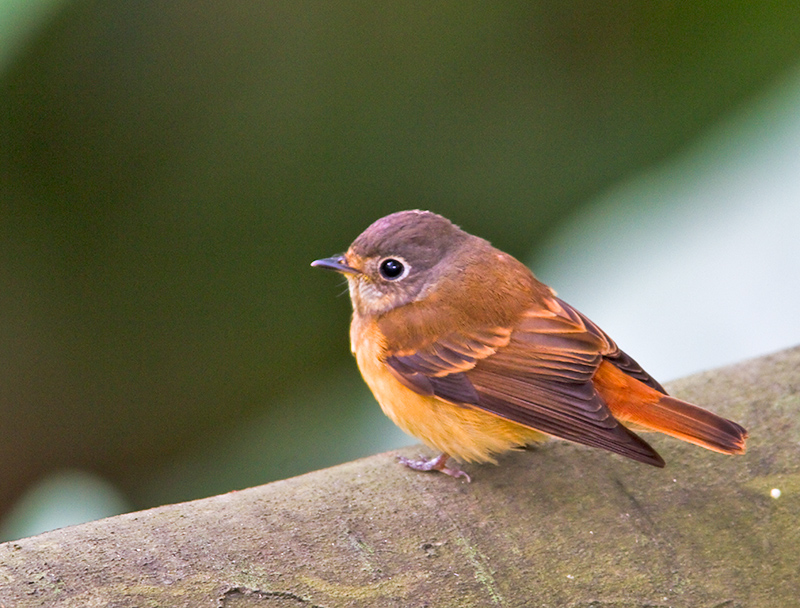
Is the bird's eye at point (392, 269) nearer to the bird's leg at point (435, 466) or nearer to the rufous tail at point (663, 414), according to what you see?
the bird's leg at point (435, 466)

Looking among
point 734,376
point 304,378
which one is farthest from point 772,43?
point 304,378

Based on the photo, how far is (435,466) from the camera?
7.81 ft

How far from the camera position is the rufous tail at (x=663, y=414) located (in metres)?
2.10

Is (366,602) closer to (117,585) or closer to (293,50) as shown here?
(117,585)

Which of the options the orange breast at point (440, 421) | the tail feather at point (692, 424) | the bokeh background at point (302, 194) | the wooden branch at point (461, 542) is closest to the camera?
the wooden branch at point (461, 542)

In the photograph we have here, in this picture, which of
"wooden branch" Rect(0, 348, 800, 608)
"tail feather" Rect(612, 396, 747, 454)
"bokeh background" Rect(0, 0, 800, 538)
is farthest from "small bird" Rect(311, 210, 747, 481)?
"bokeh background" Rect(0, 0, 800, 538)

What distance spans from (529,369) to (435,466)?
14.9 inches

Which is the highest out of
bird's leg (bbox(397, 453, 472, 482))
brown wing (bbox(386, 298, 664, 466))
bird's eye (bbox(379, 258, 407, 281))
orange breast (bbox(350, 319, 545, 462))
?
bird's eye (bbox(379, 258, 407, 281))

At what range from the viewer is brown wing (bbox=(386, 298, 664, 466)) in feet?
7.54

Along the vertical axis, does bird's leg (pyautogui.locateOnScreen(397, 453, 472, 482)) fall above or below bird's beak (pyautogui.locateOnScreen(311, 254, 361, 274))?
below

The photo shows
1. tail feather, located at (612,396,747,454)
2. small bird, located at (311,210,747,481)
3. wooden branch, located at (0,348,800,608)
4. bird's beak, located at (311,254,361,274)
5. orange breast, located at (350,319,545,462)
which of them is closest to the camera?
wooden branch, located at (0,348,800,608)

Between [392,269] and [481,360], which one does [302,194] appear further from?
[481,360]

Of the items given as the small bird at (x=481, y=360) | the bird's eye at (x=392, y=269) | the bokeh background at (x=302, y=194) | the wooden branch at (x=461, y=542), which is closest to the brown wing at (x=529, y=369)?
the small bird at (x=481, y=360)

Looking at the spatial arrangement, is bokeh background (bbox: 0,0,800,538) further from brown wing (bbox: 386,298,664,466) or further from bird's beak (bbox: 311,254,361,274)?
brown wing (bbox: 386,298,664,466)
